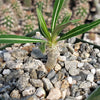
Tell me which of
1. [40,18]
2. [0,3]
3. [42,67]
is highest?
[0,3]

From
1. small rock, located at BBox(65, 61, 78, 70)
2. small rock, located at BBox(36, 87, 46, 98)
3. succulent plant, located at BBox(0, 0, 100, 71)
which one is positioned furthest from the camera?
small rock, located at BBox(65, 61, 78, 70)

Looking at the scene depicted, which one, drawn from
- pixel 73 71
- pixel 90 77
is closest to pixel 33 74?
pixel 73 71

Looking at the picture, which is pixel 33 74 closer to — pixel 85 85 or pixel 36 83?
pixel 36 83

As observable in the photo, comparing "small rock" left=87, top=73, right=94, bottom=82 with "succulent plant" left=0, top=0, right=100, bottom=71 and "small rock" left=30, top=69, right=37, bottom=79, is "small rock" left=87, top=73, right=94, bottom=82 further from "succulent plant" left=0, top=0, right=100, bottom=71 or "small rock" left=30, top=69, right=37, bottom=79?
"small rock" left=30, top=69, right=37, bottom=79

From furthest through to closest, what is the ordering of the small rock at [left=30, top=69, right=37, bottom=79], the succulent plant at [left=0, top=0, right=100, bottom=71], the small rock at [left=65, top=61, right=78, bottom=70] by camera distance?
the small rock at [left=65, top=61, right=78, bottom=70]
the small rock at [left=30, top=69, right=37, bottom=79]
the succulent plant at [left=0, top=0, right=100, bottom=71]

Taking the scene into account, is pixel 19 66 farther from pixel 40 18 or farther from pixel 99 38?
pixel 99 38

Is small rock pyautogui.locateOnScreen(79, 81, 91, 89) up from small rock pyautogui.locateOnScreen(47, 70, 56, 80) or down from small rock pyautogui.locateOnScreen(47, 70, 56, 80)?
down

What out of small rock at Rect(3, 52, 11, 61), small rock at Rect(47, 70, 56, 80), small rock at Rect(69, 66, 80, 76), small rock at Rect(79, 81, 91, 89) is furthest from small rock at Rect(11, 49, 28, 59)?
small rock at Rect(79, 81, 91, 89)

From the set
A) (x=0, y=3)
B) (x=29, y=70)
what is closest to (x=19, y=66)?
(x=29, y=70)

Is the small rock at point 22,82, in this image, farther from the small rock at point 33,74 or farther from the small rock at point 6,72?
the small rock at point 6,72

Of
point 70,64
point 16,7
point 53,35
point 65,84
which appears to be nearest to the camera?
point 53,35

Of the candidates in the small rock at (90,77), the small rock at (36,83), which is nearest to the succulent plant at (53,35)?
the small rock at (36,83)
